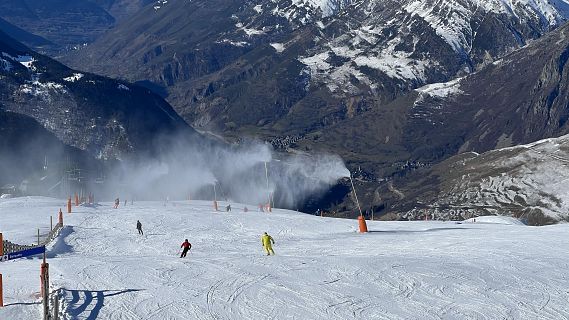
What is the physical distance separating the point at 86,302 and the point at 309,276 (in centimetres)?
A: 1173

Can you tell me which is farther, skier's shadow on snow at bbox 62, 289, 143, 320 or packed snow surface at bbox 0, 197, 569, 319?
packed snow surface at bbox 0, 197, 569, 319

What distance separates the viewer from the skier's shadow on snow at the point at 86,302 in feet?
116

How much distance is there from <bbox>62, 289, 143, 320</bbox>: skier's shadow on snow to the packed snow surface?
5 cm

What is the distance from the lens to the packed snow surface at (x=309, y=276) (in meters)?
37.9

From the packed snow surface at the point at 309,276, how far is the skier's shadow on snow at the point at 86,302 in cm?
5

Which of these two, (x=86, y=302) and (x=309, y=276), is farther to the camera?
(x=309, y=276)

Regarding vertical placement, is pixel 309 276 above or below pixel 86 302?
above

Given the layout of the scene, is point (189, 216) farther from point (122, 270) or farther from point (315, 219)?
point (122, 270)

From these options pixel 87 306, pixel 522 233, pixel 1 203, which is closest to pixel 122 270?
pixel 87 306

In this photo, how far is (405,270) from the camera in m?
45.2

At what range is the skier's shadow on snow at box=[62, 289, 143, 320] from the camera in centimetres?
3534

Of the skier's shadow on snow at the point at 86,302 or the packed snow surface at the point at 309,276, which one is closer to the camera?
the skier's shadow on snow at the point at 86,302

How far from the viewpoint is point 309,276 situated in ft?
143

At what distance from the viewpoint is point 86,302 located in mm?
37156
